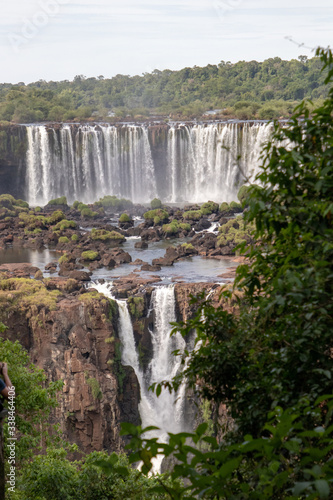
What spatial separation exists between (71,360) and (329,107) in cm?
1459

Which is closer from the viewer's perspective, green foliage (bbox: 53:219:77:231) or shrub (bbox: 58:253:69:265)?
shrub (bbox: 58:253:69:265)

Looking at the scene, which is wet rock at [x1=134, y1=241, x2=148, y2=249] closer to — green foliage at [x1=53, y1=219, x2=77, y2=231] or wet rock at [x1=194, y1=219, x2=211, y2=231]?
wet rock at [x1=194, y1=219, x2=211, y2=231]

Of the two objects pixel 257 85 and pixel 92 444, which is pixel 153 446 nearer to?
pixel 92 444

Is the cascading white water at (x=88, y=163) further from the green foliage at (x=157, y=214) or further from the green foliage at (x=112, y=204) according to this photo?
the green foliage at (x=157, y=214)

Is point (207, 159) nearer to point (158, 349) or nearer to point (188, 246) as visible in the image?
point (188, 246)

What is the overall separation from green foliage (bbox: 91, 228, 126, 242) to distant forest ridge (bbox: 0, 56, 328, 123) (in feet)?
72.3

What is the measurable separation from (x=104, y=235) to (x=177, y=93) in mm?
46819

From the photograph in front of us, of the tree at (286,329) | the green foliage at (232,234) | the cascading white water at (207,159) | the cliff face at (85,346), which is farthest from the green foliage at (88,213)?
the tree at (286,329)

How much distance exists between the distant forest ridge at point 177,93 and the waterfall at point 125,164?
7.50 metres

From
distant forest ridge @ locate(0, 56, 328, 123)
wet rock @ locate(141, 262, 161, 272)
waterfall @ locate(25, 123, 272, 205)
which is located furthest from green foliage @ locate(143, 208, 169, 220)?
distant forest ridge @ locate(0, 56, 328, 123)

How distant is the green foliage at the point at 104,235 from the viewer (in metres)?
27.5

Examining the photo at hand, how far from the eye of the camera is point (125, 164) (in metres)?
41.9

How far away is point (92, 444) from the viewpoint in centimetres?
1722

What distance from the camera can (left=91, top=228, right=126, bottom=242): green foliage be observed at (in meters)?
27.5
